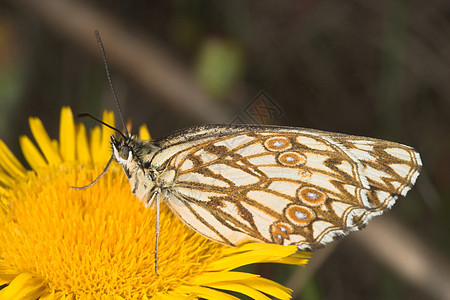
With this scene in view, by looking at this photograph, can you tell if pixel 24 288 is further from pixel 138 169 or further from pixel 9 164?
pixel 9 164

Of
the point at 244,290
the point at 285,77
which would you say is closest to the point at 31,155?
the point at 244,290

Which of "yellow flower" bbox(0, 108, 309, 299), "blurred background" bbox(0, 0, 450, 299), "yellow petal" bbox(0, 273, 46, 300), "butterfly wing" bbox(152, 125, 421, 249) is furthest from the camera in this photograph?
"blurred background" bbox(0, 0, 450, 299)

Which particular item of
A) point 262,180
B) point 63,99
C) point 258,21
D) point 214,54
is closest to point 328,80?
point 258,21

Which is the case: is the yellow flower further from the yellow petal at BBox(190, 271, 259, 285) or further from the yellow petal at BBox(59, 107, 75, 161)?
the yellow petal at BBox(59, 107, 75, 161)

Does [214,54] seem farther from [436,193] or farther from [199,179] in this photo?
[436,193]

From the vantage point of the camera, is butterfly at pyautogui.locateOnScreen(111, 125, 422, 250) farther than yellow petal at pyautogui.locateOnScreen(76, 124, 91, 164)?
No

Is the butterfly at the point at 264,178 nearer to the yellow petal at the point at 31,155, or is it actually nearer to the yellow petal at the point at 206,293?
the yellow petal at the point at 206,293

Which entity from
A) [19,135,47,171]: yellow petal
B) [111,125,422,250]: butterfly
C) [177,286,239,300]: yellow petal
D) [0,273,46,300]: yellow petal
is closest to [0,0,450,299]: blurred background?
[111,125,422,250]: butterfly
